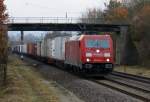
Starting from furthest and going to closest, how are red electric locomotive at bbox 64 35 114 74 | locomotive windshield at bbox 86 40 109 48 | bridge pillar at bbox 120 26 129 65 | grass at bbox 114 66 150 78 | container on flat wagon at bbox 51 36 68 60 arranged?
bridge pillar at bbox 120 26 129 65
container on flat wagon at bbox 51 36 68 60
grass at bbox 114 66 150 78
locomotive windshield at bbox 86 40 109 48
red electric locomotive at bbox 64 35 114 74

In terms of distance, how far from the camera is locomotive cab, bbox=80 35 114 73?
3788 centimetres

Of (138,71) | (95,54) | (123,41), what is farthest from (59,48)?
(123,41)

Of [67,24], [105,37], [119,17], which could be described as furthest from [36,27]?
[105,37]

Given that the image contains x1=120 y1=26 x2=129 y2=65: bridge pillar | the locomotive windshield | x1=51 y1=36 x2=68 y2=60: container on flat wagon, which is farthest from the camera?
x1=120 y1=26 x2=129 y2=65: bridge pillar

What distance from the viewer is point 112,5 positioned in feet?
395

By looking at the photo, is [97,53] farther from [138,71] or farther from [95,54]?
[138,71]

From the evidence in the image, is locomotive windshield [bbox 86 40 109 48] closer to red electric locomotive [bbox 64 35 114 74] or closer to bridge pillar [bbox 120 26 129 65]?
red electric locomotive [bbox 64 35 114 74]

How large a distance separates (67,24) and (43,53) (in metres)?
6.91

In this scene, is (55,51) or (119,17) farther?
(119,17)

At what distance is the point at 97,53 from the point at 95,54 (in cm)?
17

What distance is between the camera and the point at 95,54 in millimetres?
38094

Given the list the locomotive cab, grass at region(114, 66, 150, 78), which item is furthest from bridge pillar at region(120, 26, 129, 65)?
the locomotive cab

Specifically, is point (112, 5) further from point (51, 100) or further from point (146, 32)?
point (51, 100)

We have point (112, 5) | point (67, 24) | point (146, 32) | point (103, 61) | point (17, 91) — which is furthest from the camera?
point (112, 5)
